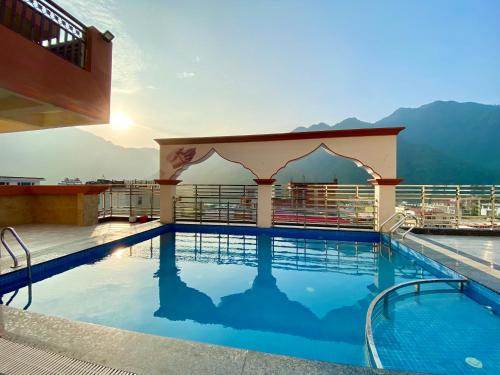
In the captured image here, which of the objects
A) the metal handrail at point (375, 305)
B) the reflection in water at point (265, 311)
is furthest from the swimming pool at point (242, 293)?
the metal handrail at point (375, 305)

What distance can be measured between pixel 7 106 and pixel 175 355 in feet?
16.2

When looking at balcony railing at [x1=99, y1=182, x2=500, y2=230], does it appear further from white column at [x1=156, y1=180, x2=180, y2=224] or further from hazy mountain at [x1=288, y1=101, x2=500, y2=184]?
hazy mountain at [x1=288, y1=101, x2=500, y2=184]

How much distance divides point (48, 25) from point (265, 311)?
5.39 metres

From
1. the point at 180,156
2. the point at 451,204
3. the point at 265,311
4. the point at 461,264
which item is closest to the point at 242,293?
the point at 265,311

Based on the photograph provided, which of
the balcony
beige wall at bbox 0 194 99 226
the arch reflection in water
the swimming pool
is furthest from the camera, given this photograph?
beige wall at bbox 0 194 99 226

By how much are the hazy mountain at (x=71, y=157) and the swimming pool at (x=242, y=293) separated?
56.0 meters

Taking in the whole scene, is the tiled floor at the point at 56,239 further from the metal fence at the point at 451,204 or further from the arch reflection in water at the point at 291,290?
the metal fence at the point at 451,204

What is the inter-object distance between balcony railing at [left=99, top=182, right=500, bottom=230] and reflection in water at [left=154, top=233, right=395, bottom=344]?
14.0 ft

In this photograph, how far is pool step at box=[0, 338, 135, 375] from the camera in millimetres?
1541

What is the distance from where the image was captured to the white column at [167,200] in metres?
9.43

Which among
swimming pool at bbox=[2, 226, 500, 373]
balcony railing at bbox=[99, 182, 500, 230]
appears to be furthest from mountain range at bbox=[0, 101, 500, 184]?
swimming pool at bbox=[2, 226, 500, 373]

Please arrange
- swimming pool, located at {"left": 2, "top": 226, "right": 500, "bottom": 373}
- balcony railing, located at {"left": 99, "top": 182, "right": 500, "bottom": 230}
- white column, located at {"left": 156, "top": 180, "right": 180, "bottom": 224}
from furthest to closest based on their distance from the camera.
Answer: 1. white column, located at {"left": 156, "top": 180, "right": 180, "bottom": 224}
2. balcony railing, located at {"left": 99, "top": 182, "right": 500, "bottom": 230}
3. swimming pool, located at {"left": 2, "top": 226, "right": 500, "bottom": 373}

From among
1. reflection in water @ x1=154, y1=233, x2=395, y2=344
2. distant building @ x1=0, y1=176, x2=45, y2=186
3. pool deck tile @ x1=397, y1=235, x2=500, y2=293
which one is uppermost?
distant building @ x1=0, y1=176, x2=45, y2=186

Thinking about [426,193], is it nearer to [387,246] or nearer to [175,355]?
[387,246]
